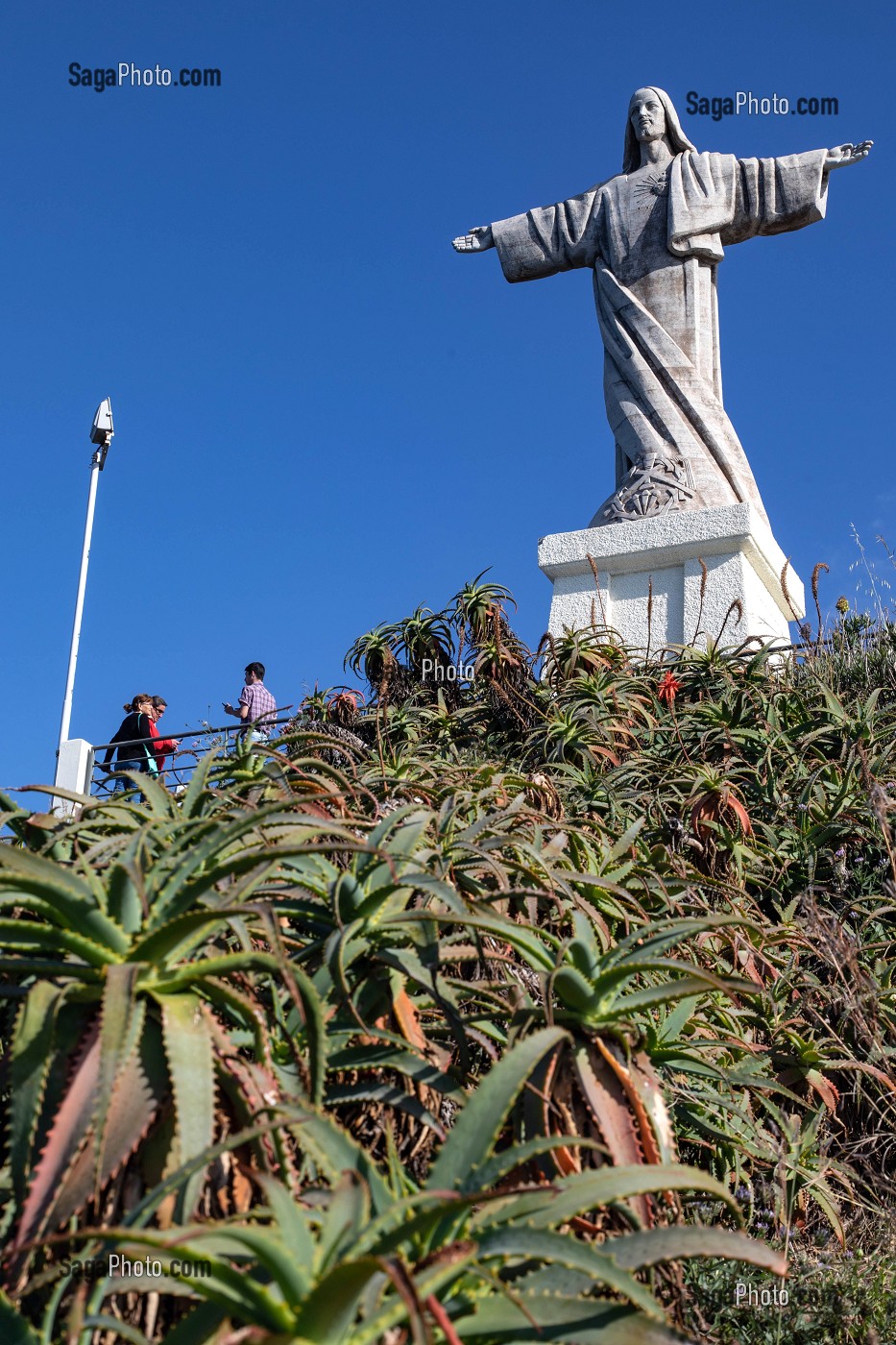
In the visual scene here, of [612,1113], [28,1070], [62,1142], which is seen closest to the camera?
[62,1142]

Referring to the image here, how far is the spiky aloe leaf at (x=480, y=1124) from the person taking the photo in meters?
1.74

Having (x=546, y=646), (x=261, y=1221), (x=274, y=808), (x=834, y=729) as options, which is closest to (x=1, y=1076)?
(x=261, y=1221)

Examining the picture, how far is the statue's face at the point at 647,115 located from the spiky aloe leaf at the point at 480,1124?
10285 mm

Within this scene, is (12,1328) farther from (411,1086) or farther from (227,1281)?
(411,1086)

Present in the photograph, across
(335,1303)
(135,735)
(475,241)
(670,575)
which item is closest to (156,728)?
(135,735)

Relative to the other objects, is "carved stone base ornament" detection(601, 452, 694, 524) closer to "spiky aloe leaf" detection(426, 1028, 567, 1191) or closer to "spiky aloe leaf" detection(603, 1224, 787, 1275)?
"spiky aloe leaf" detection(426, 1028, 567, 1191)

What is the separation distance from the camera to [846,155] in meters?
9.77

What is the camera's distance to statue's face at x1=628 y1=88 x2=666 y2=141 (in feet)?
34.9

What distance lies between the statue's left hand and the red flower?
5305 millimetres

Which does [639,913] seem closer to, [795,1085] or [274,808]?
[795,1085]

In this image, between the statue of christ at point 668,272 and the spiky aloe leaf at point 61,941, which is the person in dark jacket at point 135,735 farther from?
the spiky aloe leaf at point 61,941

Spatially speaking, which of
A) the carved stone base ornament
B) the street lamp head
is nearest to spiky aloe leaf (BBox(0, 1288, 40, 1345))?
the carved stone base ornament

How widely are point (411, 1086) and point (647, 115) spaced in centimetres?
1020

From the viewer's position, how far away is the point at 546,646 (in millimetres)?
8211
